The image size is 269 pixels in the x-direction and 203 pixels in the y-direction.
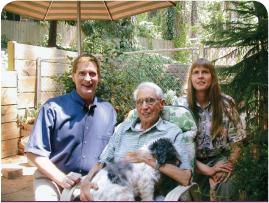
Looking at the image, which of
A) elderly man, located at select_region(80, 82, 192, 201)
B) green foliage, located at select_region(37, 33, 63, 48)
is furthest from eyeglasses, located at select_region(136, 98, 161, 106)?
green foliage, located at select_region(37, 33, 63, 48)

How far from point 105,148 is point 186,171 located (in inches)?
26.6

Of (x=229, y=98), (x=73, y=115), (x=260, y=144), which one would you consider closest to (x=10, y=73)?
(x=73, y=115)

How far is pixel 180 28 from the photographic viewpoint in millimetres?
17734

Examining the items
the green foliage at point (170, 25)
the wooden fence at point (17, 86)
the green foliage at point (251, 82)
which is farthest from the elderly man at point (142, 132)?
the green foliage at point (170, 25)

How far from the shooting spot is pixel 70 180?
1880mm

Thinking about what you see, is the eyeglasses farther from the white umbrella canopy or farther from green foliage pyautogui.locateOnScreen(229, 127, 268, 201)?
the white umbrella canopy

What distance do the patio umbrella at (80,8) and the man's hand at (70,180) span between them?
6.52 feet

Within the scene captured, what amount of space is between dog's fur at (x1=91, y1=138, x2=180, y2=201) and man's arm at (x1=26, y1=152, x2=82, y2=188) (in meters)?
0.16

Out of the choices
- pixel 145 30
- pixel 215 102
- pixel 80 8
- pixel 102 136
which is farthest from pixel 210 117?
pixel 145 30

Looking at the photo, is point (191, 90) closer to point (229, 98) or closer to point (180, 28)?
point (229, 98)

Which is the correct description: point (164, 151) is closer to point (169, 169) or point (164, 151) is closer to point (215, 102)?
point (169, 169)

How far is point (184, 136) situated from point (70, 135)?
902 millimetres

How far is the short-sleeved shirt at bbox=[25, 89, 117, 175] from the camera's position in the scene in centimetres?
199

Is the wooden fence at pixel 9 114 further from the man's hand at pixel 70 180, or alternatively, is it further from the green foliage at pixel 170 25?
the green foliage at pixel 170 25
